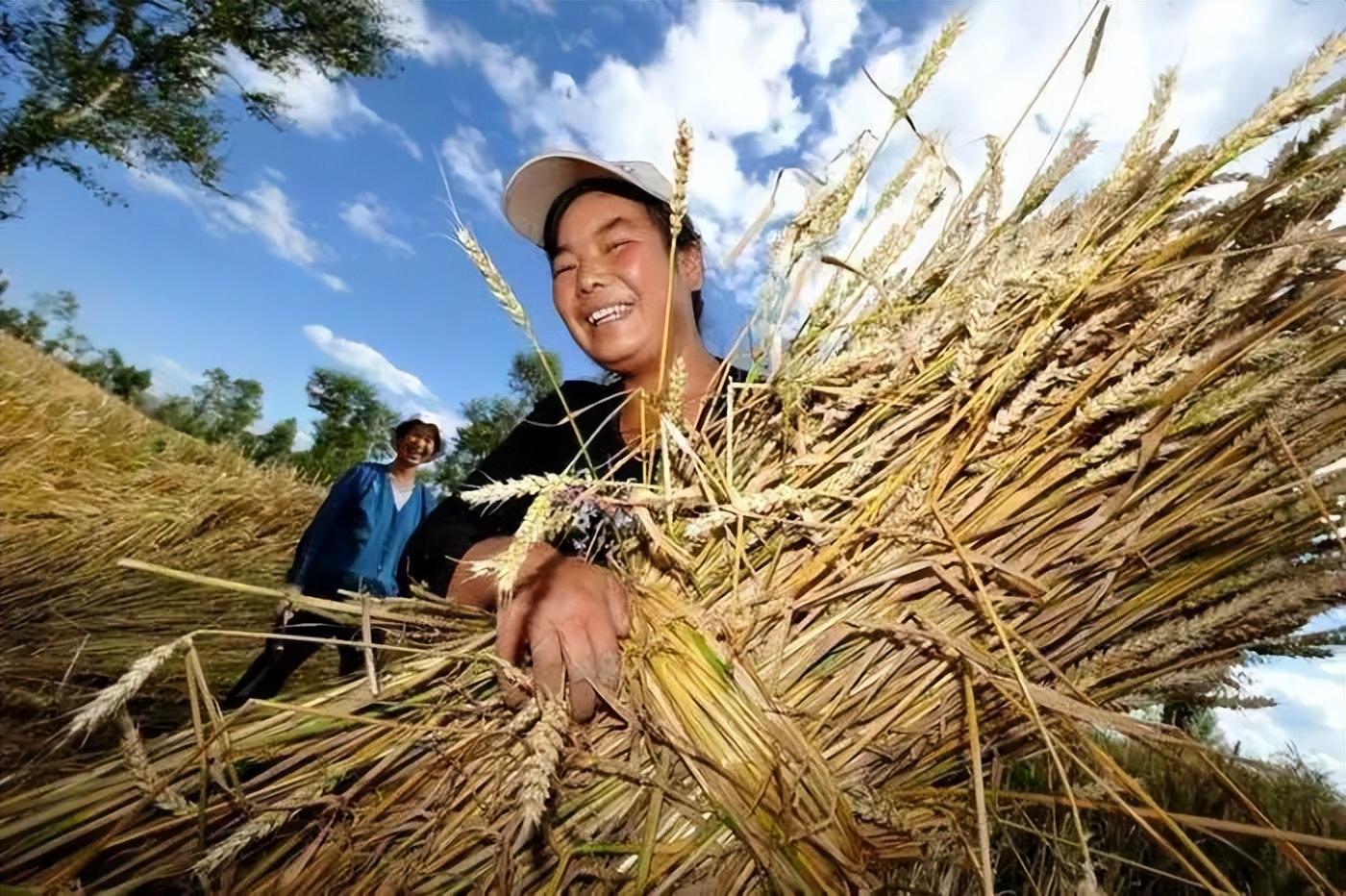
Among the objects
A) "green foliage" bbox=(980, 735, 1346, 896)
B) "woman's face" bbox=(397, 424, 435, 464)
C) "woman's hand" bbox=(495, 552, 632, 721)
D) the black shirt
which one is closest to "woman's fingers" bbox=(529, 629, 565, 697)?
"woman's hand" bbox=(495, 552, 632, 721)

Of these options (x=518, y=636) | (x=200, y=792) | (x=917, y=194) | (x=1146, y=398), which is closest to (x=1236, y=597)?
(x=1146, y=398)

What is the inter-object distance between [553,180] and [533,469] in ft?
1.56

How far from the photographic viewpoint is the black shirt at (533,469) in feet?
2.30

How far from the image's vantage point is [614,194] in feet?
3.89

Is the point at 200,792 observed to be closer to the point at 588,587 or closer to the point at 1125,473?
the point at 588,587

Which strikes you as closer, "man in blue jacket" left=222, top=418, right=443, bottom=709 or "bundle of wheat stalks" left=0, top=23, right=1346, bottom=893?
"bundle of wheat stalks" left=0, top=23, right=1346, bottom=893

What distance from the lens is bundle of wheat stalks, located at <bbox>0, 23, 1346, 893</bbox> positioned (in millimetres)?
541

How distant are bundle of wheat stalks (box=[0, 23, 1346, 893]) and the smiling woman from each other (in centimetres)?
11

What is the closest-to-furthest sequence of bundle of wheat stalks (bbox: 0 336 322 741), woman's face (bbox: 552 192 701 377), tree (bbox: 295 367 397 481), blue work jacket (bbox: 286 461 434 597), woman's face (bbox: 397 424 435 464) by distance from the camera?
woman's face (bbox: 552 192 701 377), bundle of wheat stalks (bbox: 0 336 322 741), blue work jacket (bbox: 286 461 434 597), woman's face (bbox: 397 424 435 464), tree (bbox: 295 367 397 481)

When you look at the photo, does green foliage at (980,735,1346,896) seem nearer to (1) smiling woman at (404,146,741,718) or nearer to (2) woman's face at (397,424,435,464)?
(1) smiling woman at (404,146,741,718)

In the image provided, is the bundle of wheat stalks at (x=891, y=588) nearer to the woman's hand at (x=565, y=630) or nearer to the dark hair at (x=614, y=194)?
the woman's hand at (x=565, y=630)

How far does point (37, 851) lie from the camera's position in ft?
1.70

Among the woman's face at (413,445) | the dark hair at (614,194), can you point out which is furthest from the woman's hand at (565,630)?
the woman's face at (413,445)

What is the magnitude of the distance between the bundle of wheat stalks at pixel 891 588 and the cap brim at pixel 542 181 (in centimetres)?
62
